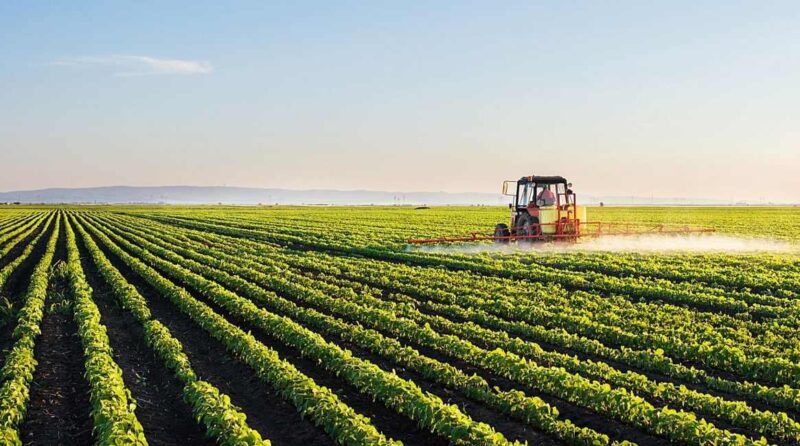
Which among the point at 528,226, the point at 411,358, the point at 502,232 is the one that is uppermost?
the point at 528,226

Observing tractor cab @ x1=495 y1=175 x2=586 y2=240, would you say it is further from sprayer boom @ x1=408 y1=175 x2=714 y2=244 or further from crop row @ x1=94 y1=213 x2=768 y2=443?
crop row @ x1=94 y1=213 x2=768 y2=443

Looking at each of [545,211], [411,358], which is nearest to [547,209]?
[545,211]

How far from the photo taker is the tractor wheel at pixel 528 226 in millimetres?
25584

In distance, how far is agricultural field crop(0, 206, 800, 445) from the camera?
7.64 m

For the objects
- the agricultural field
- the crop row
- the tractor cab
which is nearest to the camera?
the crop row

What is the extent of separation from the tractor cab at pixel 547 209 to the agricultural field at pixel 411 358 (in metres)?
5.53

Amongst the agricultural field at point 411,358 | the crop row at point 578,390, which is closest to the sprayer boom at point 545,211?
the agricultural field at point 411,358

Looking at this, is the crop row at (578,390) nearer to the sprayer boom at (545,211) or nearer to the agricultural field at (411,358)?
the agricultural field at (411,358)

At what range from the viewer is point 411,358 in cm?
1020

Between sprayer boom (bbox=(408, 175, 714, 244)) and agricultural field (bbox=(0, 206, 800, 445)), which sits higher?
sprayer boom (bbox=(408, 175, 714, 244))

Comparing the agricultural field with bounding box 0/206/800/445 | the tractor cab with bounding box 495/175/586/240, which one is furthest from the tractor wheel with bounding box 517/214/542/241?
the agricultural field with bounding box 0/206/800/445

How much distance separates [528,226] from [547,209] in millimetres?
996

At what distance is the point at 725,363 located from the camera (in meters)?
9.91

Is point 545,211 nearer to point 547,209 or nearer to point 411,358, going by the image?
point 547,209
